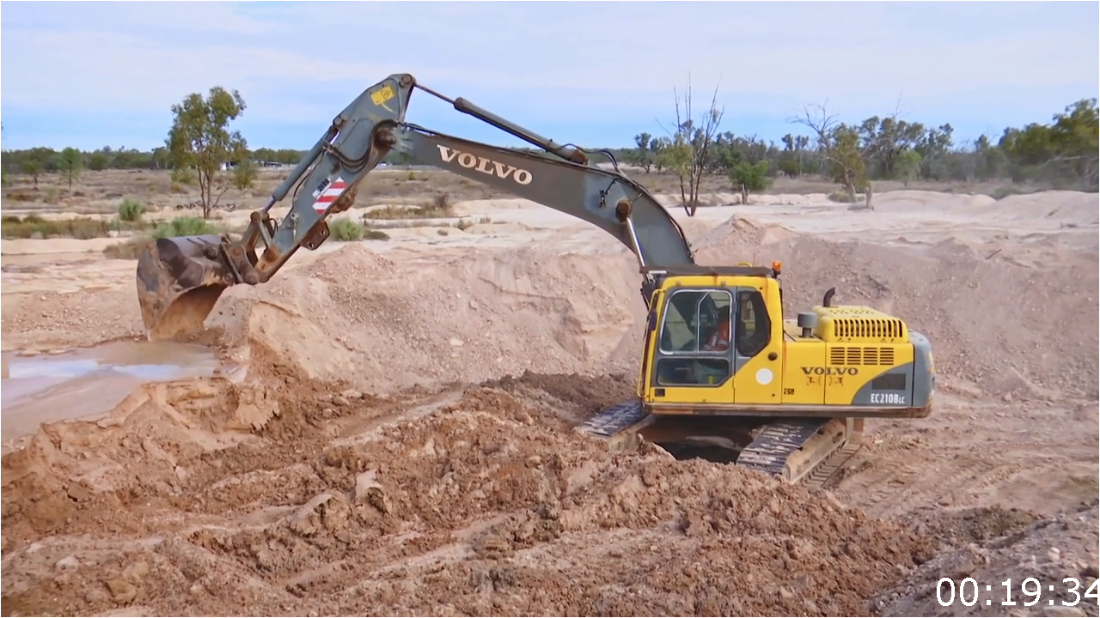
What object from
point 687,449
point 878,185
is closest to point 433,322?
point 687,449

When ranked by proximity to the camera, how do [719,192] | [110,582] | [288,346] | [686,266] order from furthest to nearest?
[719,192], [288,346], [686,266], [110,582]

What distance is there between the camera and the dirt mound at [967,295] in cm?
1342

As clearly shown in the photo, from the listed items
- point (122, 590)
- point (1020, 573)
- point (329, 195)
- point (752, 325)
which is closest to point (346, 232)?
point (329, 195)

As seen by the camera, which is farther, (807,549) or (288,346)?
(288,346)

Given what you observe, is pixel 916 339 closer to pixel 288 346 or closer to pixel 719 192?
pixel 288 346

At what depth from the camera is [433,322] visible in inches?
535

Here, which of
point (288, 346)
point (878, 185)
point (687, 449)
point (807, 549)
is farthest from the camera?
point (878, 185)

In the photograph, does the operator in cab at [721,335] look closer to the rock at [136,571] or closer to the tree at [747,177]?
the rock at [136,571]

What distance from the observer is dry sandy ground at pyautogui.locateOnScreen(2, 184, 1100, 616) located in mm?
5664

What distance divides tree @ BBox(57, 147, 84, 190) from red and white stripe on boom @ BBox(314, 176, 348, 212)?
155 feet

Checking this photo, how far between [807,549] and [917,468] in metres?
4.07

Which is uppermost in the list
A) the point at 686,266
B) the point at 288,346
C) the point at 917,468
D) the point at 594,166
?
the point at 594,166

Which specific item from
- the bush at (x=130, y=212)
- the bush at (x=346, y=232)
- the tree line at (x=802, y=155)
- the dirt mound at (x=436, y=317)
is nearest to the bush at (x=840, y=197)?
the tree line at (x=802, y=155)

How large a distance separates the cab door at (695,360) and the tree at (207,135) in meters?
21.4
